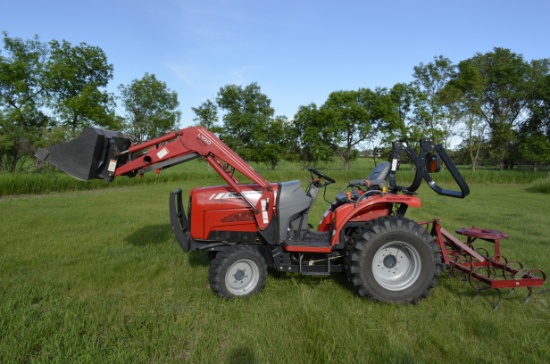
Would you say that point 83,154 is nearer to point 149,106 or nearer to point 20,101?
point 20,101

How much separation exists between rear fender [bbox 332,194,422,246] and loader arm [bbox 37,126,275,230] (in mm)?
848

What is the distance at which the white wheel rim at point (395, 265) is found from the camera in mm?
3934

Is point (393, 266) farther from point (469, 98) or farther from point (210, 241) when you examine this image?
point (469, 98)

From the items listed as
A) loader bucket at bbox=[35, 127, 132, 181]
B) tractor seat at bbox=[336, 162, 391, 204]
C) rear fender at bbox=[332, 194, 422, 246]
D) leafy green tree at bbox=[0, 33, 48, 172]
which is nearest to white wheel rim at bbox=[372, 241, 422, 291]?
rear fender at bbox=[332, 194, 422, 246]

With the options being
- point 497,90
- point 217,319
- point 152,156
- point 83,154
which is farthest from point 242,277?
point 497,90

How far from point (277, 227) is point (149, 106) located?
3157 centimetres

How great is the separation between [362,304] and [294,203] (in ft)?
4.61

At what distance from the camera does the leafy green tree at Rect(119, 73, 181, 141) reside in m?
30.9

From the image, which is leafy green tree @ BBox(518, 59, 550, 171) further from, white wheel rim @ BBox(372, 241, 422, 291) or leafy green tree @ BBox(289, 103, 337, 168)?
white wheel rim @ BBox(372, 241, 422, 291)

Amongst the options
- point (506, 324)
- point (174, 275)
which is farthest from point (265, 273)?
point (506, 324)

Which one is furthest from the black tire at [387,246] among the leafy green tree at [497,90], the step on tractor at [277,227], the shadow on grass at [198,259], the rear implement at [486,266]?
the leafy green tree at [497,90]

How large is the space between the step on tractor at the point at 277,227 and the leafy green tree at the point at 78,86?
823 inches

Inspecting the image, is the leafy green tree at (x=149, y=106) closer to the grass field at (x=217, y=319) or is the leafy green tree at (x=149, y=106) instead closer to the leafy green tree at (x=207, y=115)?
the leafy green tree at (x=207, y=115)

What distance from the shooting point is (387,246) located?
3943 millimetres
